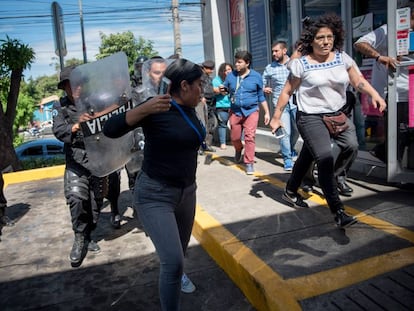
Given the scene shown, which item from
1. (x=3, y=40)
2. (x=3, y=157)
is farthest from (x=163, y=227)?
(x=3, y=40)

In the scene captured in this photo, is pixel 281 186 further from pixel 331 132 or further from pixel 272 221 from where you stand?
pixel 331 132

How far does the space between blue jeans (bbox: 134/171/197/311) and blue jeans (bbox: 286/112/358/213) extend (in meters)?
1.50

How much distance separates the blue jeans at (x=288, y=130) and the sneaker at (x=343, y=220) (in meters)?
2.58

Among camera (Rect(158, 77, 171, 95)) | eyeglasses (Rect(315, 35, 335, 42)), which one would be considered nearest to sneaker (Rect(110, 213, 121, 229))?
camera (Rect(158, 77, 171, 95))

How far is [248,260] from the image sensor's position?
3221 millimetres

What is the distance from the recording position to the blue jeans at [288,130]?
20.0 ft

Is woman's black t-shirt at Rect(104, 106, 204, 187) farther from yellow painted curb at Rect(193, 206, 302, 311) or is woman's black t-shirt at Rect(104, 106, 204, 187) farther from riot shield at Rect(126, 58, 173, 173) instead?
riot shield at Rect(126, 58, 173, 173)

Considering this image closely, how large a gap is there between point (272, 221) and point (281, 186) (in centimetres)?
126

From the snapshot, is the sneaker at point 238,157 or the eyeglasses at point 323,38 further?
the sneaker at point 238,157

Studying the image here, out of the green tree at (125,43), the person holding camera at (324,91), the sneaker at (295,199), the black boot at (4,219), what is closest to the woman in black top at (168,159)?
the person holding camera at (324,91)

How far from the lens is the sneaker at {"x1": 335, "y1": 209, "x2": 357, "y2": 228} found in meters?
3.49

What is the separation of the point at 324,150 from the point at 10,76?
9.14m

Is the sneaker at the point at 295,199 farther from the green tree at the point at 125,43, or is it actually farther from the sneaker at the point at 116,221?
the green tree at the point at 125,43

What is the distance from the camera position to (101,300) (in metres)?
3.20
